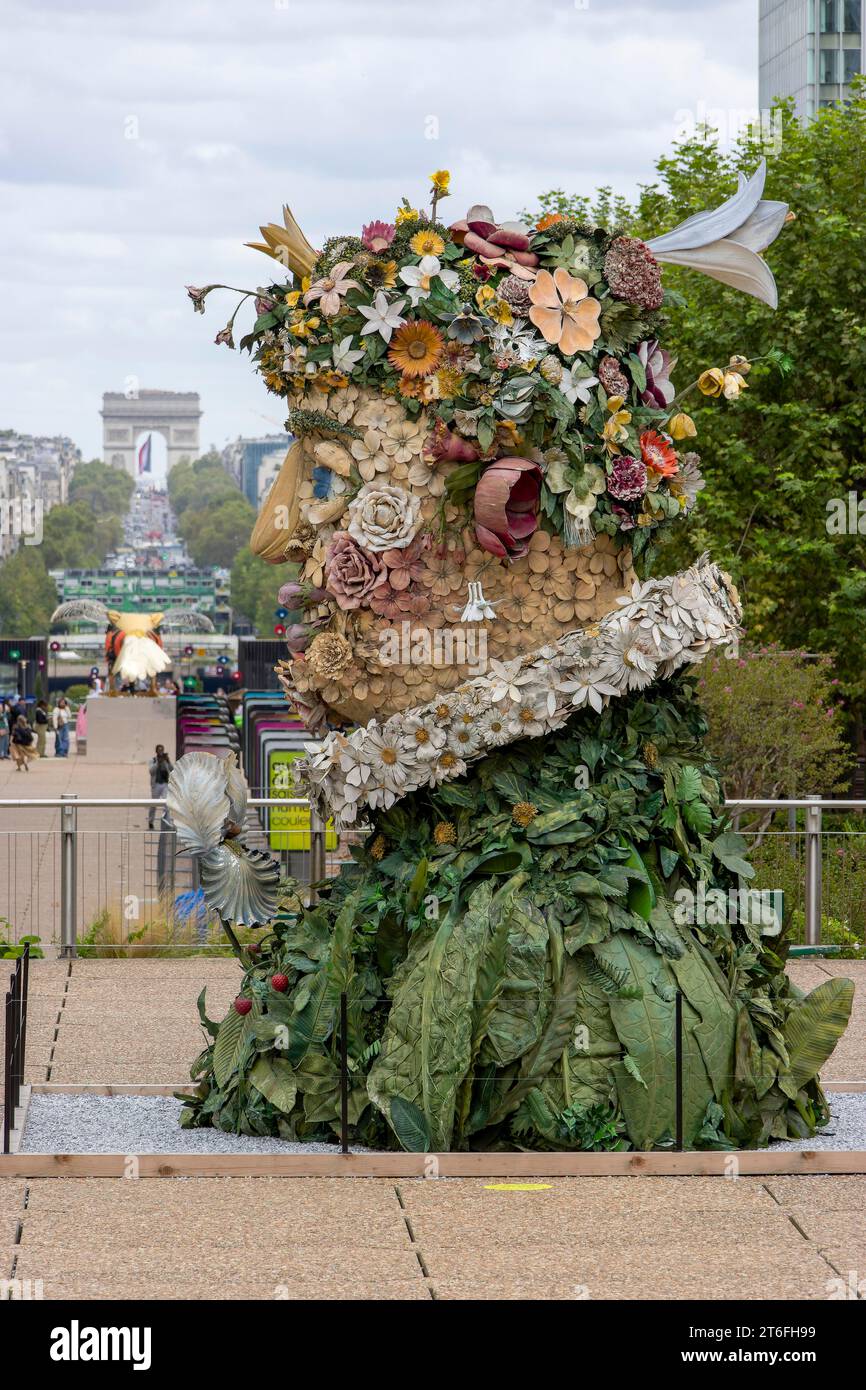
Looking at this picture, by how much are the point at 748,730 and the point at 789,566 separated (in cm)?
378

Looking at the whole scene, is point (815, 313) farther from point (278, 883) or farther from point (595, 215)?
point (278, 883)

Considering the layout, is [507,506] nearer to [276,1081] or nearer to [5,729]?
[276,1081]

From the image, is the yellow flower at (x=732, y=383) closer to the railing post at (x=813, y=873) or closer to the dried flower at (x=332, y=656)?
the dried flower at (x=332, y=656)

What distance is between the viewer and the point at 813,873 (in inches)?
540

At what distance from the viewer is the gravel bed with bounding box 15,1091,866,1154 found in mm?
7930

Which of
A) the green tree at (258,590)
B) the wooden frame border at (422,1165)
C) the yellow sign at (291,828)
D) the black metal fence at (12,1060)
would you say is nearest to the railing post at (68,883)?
the yellow sign at (291,828)

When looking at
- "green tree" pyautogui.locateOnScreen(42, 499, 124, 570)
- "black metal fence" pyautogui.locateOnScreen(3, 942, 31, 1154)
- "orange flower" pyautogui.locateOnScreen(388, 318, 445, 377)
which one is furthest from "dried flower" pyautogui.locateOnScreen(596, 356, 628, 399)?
"green tree" pyautogui.locateOnScreen(42, 499, 124, 570)

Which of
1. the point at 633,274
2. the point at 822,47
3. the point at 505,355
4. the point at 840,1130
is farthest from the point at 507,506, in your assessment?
the point at 822,47

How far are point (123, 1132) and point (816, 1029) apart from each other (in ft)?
10.0

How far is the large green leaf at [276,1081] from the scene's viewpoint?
26.2ft

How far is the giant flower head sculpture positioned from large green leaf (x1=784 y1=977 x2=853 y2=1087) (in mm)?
1935

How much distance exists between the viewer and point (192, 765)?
8336 millimetres

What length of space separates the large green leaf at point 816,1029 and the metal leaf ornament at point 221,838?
2.38m

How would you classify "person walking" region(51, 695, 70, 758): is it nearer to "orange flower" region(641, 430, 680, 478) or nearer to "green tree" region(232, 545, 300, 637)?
"orange flower" region(641, 430, 680, 478)
